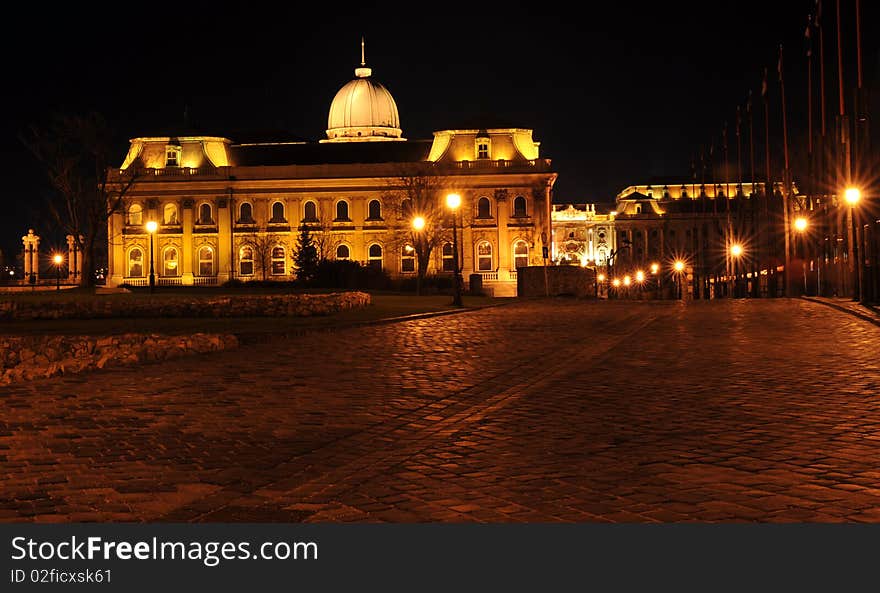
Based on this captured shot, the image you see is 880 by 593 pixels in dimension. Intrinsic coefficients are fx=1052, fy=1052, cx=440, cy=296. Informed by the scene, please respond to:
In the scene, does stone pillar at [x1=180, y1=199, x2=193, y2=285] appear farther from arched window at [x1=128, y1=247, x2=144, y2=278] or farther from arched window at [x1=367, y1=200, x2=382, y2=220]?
arched window at [x1=367, y1=200, x2=382, y2=220]

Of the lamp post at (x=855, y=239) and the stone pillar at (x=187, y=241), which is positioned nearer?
the lamp post at (x=855, y=239)

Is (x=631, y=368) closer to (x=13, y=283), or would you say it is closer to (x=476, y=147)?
(x=13, y=283)

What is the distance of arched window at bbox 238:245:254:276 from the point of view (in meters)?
99.4

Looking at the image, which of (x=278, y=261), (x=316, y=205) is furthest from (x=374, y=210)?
(x=278, y=261)

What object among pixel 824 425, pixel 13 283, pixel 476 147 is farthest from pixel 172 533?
pixel 476 147

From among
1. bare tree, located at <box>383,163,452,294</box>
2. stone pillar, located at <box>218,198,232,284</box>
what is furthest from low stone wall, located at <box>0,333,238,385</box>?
stone pillar, located at <box>218,198,232,284</box>

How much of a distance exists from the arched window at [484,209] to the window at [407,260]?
721cm

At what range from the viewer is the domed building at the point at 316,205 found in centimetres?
9619

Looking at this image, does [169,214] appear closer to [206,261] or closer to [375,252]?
[206,261]

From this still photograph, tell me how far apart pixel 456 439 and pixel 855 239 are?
25.9 m

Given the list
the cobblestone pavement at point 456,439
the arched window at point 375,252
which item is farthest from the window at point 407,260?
the cobblestone pavement at point 456,439

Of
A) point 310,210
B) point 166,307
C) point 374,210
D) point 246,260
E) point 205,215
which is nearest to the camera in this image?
point 166,307

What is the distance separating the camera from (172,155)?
331 ft

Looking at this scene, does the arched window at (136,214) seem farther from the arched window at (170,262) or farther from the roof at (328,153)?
the roof at (328,153)
